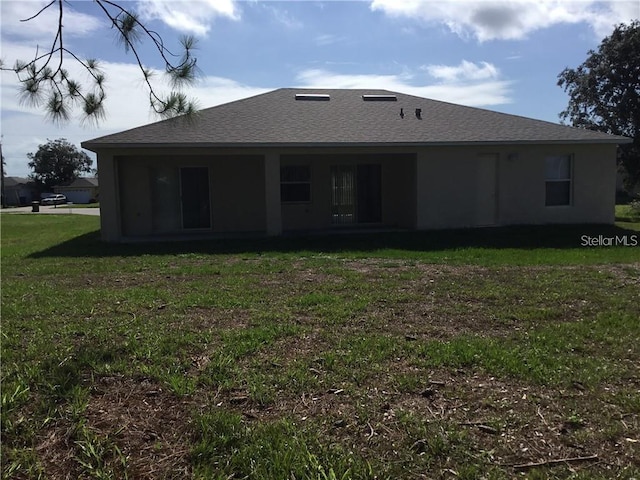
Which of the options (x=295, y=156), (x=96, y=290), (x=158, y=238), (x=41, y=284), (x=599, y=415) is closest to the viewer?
(x=599, y=415)

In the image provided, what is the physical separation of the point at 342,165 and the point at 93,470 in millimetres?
13606

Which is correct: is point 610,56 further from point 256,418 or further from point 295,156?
point 256,418

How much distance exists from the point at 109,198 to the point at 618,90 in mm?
29593

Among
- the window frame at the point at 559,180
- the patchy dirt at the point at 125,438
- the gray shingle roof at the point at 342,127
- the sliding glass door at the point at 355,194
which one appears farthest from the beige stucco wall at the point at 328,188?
the patchy dirt at the point at 125,438

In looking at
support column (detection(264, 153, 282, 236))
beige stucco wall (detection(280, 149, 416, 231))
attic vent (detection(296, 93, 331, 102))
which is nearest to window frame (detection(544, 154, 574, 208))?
beige stucco wall (detection(280, 149, 416, 231))

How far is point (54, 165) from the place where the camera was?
82.1 m

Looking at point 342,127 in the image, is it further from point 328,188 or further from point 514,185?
point 514,185

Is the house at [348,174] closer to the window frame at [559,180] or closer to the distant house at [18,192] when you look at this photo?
the window frame at [559,180]

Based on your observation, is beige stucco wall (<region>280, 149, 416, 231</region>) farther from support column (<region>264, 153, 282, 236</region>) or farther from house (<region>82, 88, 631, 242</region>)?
support column (<region>264, 153, 282, 236</region>)

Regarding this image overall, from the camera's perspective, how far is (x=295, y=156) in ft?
50.8

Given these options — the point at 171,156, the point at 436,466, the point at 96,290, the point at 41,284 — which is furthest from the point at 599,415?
the point at 171,156

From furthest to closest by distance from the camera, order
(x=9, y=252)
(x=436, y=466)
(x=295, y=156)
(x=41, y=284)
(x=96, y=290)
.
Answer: (x=295, y=156), (x=9, y=252), (x=41, y=284), (x=96, y=290), (x=436, y=466)

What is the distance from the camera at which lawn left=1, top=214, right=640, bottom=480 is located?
9.95ft

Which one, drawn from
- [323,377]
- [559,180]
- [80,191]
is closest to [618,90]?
[559,180]
